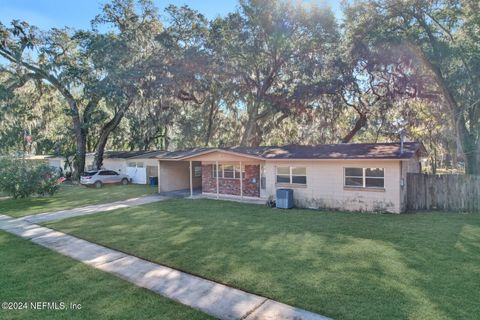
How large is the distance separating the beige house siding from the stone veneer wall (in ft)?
4.29

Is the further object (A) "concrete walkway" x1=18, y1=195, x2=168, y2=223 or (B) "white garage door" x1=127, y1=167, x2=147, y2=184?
(B) "white garage door" x1=127, y1=167, x2=147, y2=184

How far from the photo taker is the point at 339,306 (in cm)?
471

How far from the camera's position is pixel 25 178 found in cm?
1577

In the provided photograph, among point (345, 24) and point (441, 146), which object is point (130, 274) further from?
point (441, 146)

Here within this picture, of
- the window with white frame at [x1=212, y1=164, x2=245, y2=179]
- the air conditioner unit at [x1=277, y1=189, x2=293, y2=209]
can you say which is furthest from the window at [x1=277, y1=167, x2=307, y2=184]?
the window with white frame at [x1=212, y1=164, x2=245, y2=179]

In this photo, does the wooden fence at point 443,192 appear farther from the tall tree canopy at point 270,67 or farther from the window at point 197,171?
the window at point 197,171

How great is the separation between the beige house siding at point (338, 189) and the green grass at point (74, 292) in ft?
30.9

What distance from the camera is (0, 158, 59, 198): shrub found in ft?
50.7

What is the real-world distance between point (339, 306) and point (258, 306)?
49.8 inches

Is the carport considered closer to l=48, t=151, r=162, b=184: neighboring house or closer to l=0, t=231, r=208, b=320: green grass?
l=48, t=151, r=162, b=184: neighboring house

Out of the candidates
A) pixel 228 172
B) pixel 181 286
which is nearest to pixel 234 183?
pixel 228 172

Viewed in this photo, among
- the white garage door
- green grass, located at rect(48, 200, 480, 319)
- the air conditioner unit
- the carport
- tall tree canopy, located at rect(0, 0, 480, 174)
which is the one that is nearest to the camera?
green grass, located at rect(48, 200, 480, 319)

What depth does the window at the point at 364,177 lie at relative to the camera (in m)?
12.0

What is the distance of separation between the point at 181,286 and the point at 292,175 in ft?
30.6
